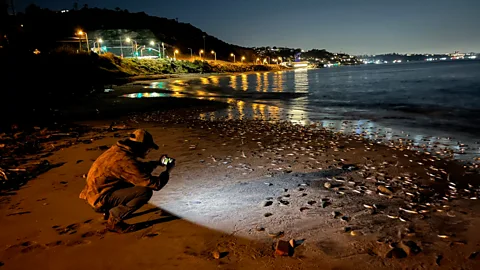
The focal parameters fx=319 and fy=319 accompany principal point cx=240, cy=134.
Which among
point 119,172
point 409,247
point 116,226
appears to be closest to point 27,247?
point 116,226

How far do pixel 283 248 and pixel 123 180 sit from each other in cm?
265

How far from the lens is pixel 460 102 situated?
26281mm

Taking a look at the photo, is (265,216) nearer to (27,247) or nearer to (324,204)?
(324,204)

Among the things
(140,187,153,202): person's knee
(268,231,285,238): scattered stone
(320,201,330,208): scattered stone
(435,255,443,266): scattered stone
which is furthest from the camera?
(320,201,330,208): scattered stone

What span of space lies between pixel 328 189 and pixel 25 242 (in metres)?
5.67

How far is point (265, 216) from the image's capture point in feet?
19.0

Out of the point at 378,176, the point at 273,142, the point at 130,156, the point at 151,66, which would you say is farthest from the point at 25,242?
the point at 151,66

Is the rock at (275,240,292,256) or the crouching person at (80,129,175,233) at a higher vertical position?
the crouching person at (80,129,175,233)

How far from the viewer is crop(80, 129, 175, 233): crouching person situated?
475cm

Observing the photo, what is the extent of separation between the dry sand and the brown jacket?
0.89 meters

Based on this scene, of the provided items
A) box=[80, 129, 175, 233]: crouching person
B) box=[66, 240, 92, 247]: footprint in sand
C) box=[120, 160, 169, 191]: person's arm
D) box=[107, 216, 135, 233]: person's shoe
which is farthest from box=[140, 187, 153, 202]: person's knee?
box=[66, 240, 92, 247]: footprint in sand

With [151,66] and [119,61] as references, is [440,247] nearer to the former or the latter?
[119,61]

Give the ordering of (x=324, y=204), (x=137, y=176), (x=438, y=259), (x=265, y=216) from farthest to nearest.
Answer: (x=324, y=204) → (x=265, y=216) → (x=137, y=176) → (x=438, y=259)

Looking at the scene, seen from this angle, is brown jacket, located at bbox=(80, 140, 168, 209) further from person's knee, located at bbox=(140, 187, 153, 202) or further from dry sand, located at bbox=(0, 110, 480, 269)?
dry sand, located at bbox=(0, 110, 480, 269)
